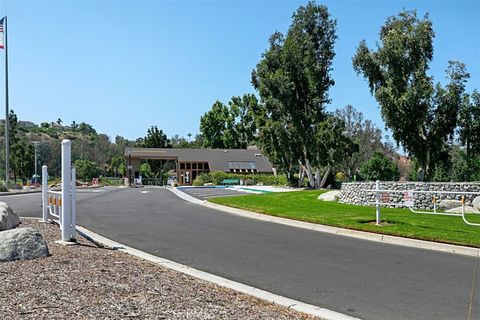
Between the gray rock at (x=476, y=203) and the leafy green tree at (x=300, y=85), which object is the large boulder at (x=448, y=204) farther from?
the leafy green tree at (x=300, y=85)

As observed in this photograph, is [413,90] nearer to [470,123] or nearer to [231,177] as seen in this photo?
[470,123]

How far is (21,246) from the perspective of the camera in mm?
7375

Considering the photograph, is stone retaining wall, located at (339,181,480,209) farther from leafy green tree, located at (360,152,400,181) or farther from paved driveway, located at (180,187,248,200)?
leafy green tree, located at (360,152,400,181)

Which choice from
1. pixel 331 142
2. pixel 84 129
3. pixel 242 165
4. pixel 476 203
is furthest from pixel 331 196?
pixel 84 129

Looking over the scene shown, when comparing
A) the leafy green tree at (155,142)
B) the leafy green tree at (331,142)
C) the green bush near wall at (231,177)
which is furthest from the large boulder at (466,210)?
the leafy green tree at (155,142)

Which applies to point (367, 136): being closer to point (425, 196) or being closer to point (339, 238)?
point (425, 196)

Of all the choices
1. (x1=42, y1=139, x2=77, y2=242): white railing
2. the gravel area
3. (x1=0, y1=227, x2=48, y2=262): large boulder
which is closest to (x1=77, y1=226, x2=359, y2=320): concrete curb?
the gravel area

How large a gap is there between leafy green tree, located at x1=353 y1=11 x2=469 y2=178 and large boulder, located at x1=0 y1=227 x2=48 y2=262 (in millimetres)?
26341

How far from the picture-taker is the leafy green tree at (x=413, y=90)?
30.1m

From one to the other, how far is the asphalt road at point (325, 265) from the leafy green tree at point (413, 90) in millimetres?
19301

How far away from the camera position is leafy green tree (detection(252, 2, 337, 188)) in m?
39.0

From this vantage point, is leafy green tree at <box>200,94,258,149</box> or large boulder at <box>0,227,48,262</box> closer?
large boulder at <box>0,227,48,262</box>

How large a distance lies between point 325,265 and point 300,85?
33.0 meters

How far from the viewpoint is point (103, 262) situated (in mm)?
7430
